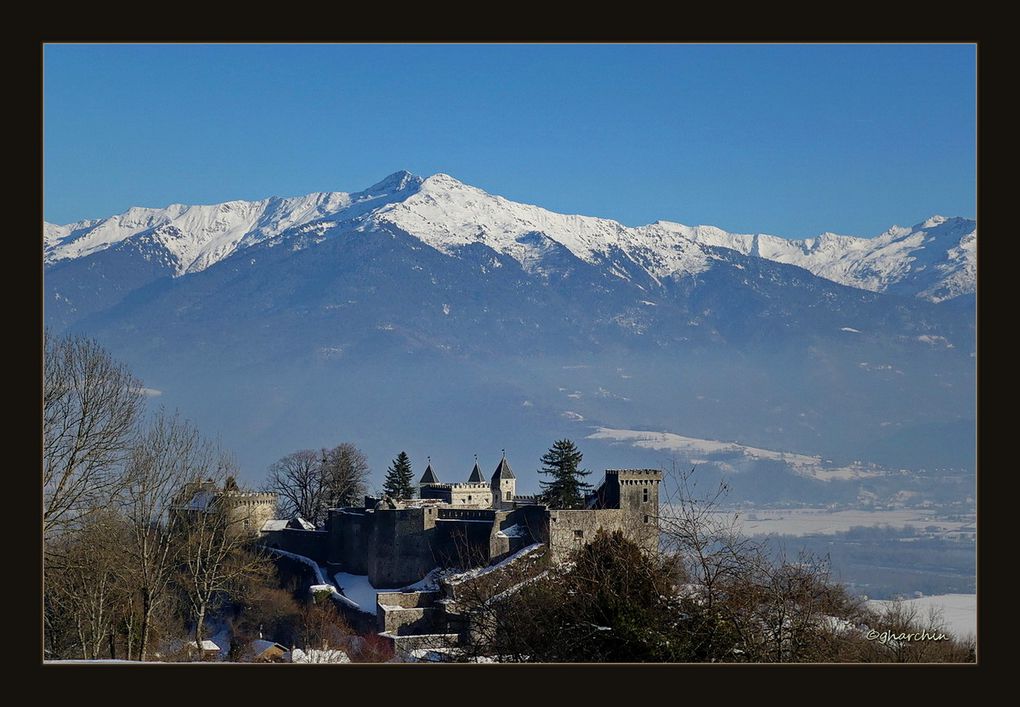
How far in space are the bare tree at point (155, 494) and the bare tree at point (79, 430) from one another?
1.44m

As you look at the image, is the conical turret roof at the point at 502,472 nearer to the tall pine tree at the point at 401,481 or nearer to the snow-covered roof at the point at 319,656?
the tall pine tree at the point at 401,481

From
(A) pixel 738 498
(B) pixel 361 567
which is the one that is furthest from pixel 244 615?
(A) pixel 738 498

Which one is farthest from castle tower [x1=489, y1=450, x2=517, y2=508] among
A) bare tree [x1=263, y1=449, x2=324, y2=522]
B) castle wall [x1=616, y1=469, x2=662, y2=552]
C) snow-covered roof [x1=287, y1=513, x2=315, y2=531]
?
castle wall [x1=616, y1=469, x2=662, y2=552]

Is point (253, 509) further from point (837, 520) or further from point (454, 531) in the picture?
point (837, 520)

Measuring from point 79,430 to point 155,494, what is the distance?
4.72 metres

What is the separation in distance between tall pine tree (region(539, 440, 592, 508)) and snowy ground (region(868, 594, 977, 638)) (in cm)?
1525

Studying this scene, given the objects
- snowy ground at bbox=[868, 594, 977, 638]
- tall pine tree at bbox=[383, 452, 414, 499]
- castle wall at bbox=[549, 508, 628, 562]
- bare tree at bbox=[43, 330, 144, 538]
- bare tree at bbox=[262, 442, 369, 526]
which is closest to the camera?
snowy ground at bbox=[868, 594, 977, 638]

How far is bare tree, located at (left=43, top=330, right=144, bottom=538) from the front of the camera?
96.3ft

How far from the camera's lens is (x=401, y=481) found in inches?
2611

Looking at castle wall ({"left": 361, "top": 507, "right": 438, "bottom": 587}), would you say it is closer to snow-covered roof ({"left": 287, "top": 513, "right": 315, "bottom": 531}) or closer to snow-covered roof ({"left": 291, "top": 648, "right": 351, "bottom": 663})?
snow-covered roof ({"left": 287, "top": 513, "right": 315, "bottom": 531})

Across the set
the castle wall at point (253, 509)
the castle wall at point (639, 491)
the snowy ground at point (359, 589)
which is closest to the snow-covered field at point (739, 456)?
the castle wall at point (253, 509)

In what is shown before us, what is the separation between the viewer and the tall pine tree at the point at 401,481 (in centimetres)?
6544
